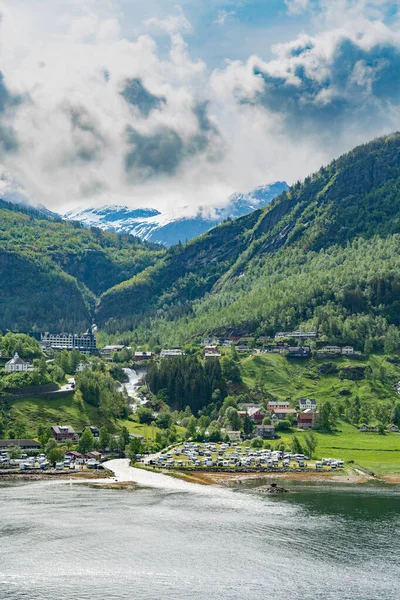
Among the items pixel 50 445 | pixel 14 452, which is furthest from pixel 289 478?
pixel 14 452

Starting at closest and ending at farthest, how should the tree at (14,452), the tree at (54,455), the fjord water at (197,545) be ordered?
the fjord water at (197,545), the tree at (54,455), the tree at (14,452)

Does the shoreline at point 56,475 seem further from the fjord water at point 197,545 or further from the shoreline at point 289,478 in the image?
the shoreline at point 289,478

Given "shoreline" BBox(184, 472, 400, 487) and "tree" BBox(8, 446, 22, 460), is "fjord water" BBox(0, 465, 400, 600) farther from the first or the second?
"tree" BBox(8, 446, 22, 460)

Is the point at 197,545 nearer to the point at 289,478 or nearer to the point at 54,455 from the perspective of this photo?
the point at 289,478

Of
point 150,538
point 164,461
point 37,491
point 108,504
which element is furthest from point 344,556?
point 164,461

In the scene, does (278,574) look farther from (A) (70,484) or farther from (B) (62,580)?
(A) (70,484)

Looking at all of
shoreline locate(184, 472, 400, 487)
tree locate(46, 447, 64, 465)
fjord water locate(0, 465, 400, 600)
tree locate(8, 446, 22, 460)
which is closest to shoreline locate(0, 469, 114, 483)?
tree locate(46, 447, 64, 465)

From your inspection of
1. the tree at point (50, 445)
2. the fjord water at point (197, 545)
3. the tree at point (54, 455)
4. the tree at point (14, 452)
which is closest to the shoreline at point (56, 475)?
the tree at point (54, 455)
